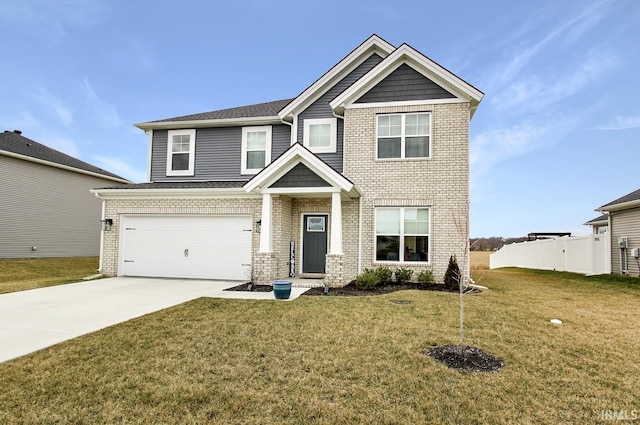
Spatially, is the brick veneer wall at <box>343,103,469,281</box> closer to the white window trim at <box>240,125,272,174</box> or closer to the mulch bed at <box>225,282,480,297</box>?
the mulch bed at <box>225,282,480,297</box>

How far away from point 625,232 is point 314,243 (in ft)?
47.4

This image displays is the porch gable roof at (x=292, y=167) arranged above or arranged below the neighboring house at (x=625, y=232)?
above

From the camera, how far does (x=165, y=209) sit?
13477 mm

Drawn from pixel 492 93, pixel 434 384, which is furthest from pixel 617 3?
pixel 434 384

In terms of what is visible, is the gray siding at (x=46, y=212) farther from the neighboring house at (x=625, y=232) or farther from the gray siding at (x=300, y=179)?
the neighboring house at (x=625, y=232)

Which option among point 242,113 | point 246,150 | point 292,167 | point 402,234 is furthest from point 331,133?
point 402,234

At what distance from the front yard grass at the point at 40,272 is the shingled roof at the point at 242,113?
7.28 metres

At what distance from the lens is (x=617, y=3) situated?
11.6m

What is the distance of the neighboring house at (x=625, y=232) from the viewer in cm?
1552

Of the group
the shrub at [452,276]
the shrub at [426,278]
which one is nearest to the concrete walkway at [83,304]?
the shrub at [426,278]

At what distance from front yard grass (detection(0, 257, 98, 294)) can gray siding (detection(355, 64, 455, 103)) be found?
40.8ft

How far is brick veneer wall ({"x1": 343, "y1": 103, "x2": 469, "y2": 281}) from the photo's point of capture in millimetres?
11953

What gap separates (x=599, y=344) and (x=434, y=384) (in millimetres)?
3496

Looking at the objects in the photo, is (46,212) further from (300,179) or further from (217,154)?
(300,179)
